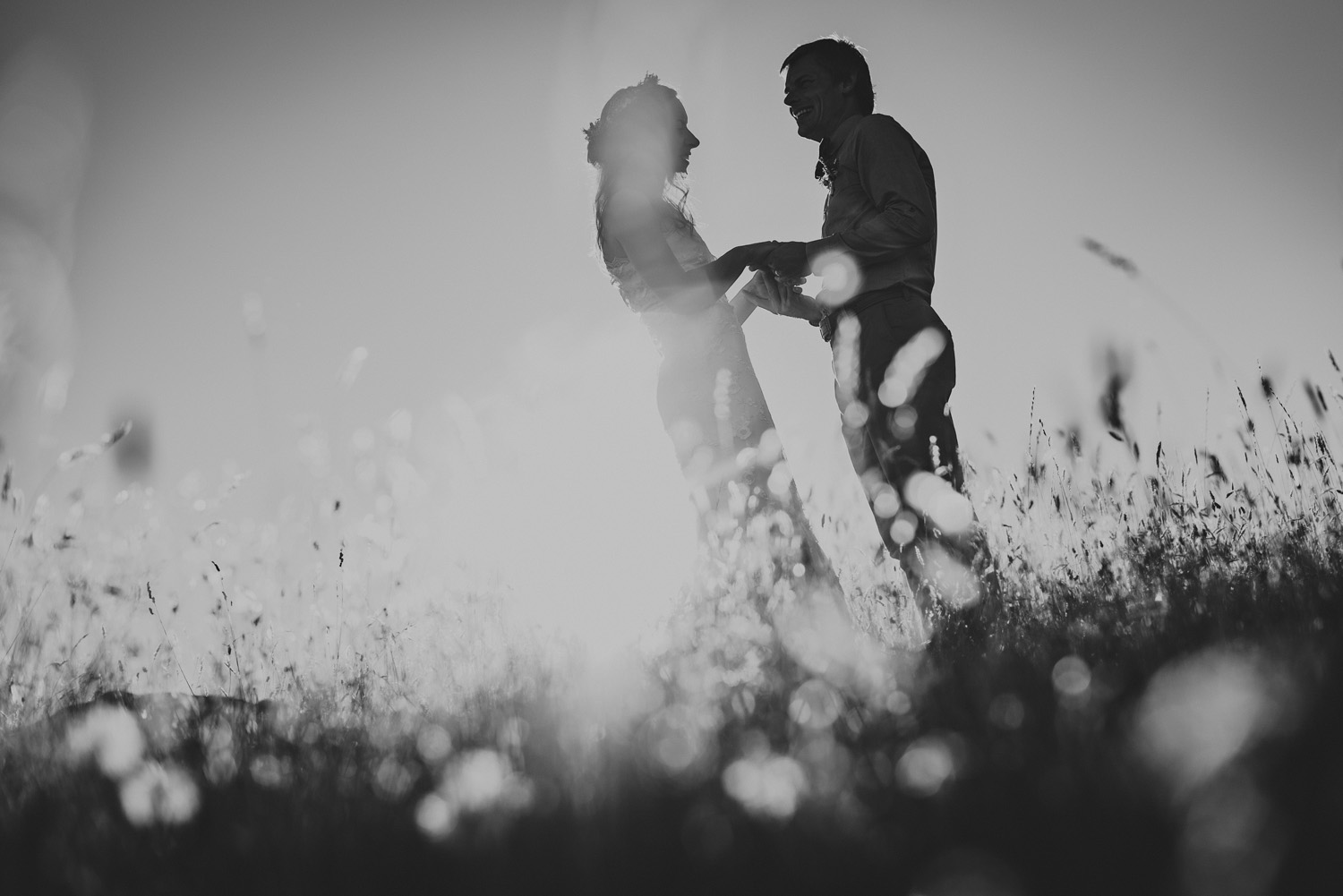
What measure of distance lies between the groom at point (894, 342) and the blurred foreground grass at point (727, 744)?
33 cm

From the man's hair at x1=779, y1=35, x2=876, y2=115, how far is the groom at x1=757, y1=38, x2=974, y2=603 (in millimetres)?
288

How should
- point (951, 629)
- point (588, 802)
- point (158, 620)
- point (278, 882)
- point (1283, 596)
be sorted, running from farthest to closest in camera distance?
point (158, 620), point (951, 629), point (1283, 596), point (588, 802), point (278, 882)

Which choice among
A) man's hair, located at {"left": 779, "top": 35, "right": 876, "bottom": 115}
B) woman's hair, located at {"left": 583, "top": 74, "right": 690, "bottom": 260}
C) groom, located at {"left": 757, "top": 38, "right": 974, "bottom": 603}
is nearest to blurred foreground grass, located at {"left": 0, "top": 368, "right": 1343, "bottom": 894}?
groom, located at {"left": 757, "top": 38, "right": 974, "bottom": 603}

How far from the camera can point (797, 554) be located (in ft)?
9.89

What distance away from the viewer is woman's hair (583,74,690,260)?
3408 millimetres

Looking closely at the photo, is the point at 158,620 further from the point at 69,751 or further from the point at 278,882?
the point at 278,882

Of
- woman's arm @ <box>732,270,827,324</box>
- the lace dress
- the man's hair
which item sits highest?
the man's hair

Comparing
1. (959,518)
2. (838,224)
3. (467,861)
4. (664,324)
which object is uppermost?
(838,224)

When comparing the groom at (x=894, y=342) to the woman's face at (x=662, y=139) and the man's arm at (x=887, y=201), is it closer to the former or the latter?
the man's arm at (x=887, y=201)

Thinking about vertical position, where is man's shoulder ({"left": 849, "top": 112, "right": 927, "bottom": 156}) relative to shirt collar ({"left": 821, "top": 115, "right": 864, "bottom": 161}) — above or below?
below

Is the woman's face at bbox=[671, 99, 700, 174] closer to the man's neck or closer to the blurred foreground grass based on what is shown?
the man's neck

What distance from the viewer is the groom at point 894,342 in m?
2.95

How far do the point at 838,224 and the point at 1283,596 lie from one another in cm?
208

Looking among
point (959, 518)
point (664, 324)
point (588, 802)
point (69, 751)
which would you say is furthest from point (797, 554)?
point (69, 751)
